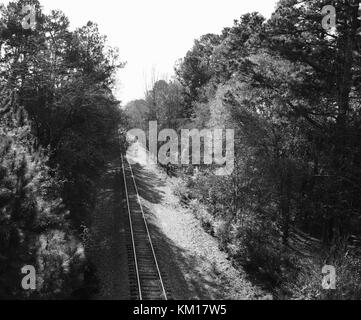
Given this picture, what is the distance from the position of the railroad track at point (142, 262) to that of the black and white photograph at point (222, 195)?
2.9 inches

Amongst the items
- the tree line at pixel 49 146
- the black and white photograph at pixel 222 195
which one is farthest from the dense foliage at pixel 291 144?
the tree line at pixel 49 146

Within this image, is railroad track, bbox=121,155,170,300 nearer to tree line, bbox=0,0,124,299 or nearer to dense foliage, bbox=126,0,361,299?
tree line, bbox=0,0,124,299

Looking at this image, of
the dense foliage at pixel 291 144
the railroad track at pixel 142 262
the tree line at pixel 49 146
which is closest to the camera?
the tree line at pixel 49 146

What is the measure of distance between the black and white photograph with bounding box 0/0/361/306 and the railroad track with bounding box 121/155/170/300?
0.24 ft

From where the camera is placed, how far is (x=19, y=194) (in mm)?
10070

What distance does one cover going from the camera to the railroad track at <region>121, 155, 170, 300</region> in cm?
1342

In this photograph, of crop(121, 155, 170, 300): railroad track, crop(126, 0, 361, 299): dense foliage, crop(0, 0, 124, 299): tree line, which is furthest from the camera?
crop(126, 0, 361, 299): dense foliage

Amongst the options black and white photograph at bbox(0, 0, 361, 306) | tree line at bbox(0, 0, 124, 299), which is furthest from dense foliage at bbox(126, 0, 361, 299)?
tree line at bbox(0, 0, 124, 299)

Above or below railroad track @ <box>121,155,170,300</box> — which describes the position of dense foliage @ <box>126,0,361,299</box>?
above

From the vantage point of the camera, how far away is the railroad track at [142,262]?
13422 millimetres

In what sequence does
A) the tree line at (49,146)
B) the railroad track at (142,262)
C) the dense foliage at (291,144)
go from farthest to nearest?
the dense foliage at (291,144) < the railroad track at (142,262) < the tree line at (49,146)

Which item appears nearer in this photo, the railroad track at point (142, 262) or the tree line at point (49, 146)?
the tree line at point (49, 146)

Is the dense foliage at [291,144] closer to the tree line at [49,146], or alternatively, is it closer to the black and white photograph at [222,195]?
the black and white photograph at [222,195]
